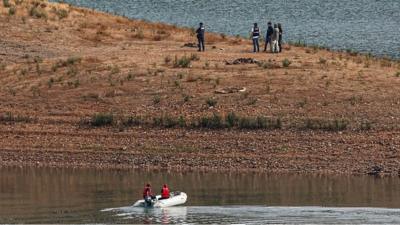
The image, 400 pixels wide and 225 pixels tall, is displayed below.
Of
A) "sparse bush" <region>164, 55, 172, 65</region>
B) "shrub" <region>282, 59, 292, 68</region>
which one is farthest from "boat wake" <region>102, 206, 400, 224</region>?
"sparse bush" <region>164, 55, 172, 65</region>

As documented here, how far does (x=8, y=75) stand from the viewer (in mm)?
52562

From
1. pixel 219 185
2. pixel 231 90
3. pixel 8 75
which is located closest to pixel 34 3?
pixel 8 75

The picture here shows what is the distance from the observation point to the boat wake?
33.0m

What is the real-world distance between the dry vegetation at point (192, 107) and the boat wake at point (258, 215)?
7.21 m

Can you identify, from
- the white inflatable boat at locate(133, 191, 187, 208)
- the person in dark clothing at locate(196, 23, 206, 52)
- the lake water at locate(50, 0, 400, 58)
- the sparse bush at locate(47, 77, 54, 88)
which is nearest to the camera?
the white inflatable boat at locate(133, 191, 187, 208)

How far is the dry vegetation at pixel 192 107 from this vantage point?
43.9 m

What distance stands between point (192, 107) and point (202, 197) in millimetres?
10549

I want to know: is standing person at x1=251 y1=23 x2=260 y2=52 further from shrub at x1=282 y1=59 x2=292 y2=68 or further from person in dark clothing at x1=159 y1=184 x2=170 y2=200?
person in dark clothing at x1=159 y1=184 x2=170 y2=200

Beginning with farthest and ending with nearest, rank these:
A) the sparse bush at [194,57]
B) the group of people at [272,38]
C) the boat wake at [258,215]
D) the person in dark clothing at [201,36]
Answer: the group of people at [272,38] → the person in dark clothing at [201,36] → the sparse bush at [194,57] → the boat wake at [258,215]

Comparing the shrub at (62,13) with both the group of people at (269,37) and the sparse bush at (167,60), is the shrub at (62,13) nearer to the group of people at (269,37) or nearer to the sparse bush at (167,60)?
the group of people at (269,37)

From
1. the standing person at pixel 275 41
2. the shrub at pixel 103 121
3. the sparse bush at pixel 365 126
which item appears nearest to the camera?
the sparse bush at pixel 365 126

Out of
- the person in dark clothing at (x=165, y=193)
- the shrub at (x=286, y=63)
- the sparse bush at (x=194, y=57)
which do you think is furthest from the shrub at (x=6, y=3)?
the person in dark clothing at (x=165, y=193)

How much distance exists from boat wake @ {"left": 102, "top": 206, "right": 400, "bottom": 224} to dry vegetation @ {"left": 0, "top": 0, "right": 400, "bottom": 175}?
23.7 ft

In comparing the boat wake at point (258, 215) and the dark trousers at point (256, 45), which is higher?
the dark trousers at point (256, 45)
